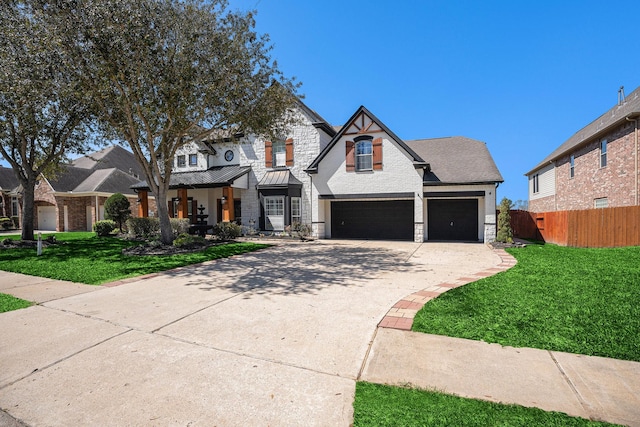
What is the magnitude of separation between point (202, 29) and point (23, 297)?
8792mm

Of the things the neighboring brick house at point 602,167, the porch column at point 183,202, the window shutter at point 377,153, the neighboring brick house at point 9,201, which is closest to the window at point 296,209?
the window shutter at point 377,153

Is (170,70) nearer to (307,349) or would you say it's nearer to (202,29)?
(202,29)

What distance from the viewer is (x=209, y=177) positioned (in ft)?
63.9

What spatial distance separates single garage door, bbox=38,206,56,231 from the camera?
26.9 m

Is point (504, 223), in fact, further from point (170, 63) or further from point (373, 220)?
point (170, 63)

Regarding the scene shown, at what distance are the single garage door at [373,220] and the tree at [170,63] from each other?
816 centimetres

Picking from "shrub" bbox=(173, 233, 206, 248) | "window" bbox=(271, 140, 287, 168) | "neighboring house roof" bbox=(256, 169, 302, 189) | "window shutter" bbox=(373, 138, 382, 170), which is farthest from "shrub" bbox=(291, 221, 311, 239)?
"shrub" bbox=(173, 233, 206, 248)

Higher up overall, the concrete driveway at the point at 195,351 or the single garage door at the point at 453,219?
the single garage door at the point at 453,219

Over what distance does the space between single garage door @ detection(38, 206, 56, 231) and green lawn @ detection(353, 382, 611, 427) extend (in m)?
33.5

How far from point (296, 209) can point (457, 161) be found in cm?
969

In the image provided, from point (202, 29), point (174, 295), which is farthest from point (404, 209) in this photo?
point (174, 295)

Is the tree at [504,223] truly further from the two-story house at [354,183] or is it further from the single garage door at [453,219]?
the single garage door at [453,219]

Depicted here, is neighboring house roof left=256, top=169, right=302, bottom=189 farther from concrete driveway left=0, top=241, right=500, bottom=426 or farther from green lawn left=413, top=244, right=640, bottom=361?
green lawn left=413, top=244, right=640, bottom=361

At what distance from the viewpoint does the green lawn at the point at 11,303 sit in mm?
5387
